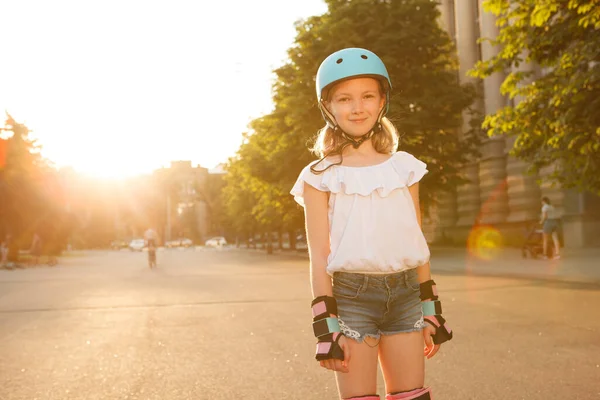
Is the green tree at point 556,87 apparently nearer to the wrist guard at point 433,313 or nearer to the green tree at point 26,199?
the wrist guard at point 433,313

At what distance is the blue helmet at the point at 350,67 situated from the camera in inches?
115

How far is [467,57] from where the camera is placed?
4088cm

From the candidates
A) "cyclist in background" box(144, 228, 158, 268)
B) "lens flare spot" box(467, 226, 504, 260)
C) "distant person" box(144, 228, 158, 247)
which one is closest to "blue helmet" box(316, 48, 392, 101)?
"cyclist in background" box(144, 228, 158, 268)

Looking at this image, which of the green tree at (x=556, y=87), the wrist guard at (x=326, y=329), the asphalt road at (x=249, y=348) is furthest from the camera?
the green tree at (x=556, y=87)

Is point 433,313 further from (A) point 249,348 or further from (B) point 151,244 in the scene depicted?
(B) point 151,244

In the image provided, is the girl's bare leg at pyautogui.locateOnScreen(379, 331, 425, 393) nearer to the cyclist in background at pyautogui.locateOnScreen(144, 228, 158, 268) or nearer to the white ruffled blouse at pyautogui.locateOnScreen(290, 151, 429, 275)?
the white ruffled blouse at pyautogui.locateOnScreen(290, 151, 429, 275)

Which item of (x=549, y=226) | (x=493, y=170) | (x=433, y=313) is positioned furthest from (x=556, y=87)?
(x=493, y=170)

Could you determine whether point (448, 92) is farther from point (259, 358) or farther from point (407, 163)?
point (407, 163)

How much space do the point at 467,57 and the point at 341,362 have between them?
131ft

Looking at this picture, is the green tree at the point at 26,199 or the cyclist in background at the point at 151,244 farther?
the green tree at the point at 26,199

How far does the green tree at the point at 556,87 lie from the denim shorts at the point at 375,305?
32.6 ft

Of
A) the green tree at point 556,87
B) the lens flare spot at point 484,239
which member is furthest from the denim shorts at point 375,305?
the lens flare spot at point 484,239

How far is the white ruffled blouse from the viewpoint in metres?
2.82

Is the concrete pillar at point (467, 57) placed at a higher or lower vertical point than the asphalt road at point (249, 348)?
higher
